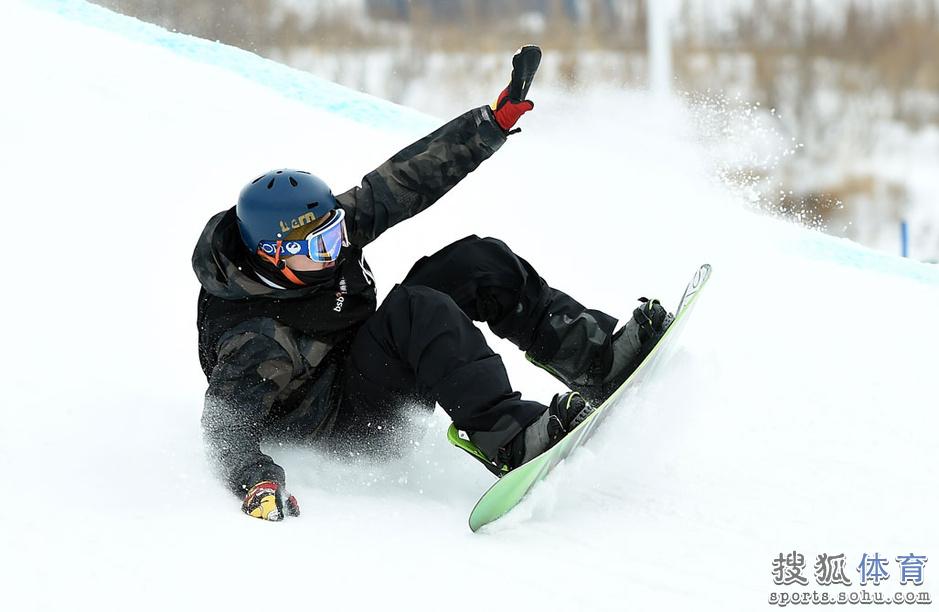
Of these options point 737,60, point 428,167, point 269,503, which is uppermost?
point 737,60

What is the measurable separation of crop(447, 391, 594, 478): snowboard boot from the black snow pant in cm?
2

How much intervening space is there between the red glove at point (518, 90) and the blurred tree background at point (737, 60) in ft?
35.4

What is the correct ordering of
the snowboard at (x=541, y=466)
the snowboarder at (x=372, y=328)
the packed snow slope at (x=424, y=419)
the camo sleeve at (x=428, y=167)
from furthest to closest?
the camo sleeve at (x=428, y=167) < the snowboarder at (x=372, y=328) < the snowboard at (x=541, y=466) < the packed snow slope at (x=424, y=419)

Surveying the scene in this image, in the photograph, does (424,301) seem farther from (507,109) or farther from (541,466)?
(507,109)

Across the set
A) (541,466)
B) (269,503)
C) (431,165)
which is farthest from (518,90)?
(269,503)

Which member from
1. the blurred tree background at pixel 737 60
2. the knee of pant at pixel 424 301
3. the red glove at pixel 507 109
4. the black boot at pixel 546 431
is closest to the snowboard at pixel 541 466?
the black boot at pixel 546 431

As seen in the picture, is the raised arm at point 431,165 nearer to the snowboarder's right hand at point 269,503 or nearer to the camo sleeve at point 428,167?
the camo sleeve at point 428,167

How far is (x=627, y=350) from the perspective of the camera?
2.21 m

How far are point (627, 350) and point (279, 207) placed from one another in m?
0.77

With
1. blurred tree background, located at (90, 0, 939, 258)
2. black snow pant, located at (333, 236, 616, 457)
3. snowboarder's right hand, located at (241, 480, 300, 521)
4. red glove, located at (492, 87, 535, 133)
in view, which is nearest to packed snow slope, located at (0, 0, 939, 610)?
snowboarder's right hand, located at (241, 480, 300, 521)

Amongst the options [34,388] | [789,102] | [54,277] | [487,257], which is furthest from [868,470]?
[789,102]

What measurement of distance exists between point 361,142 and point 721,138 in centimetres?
286

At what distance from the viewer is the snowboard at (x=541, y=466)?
183 cm

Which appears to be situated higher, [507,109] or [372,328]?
[507,109]
